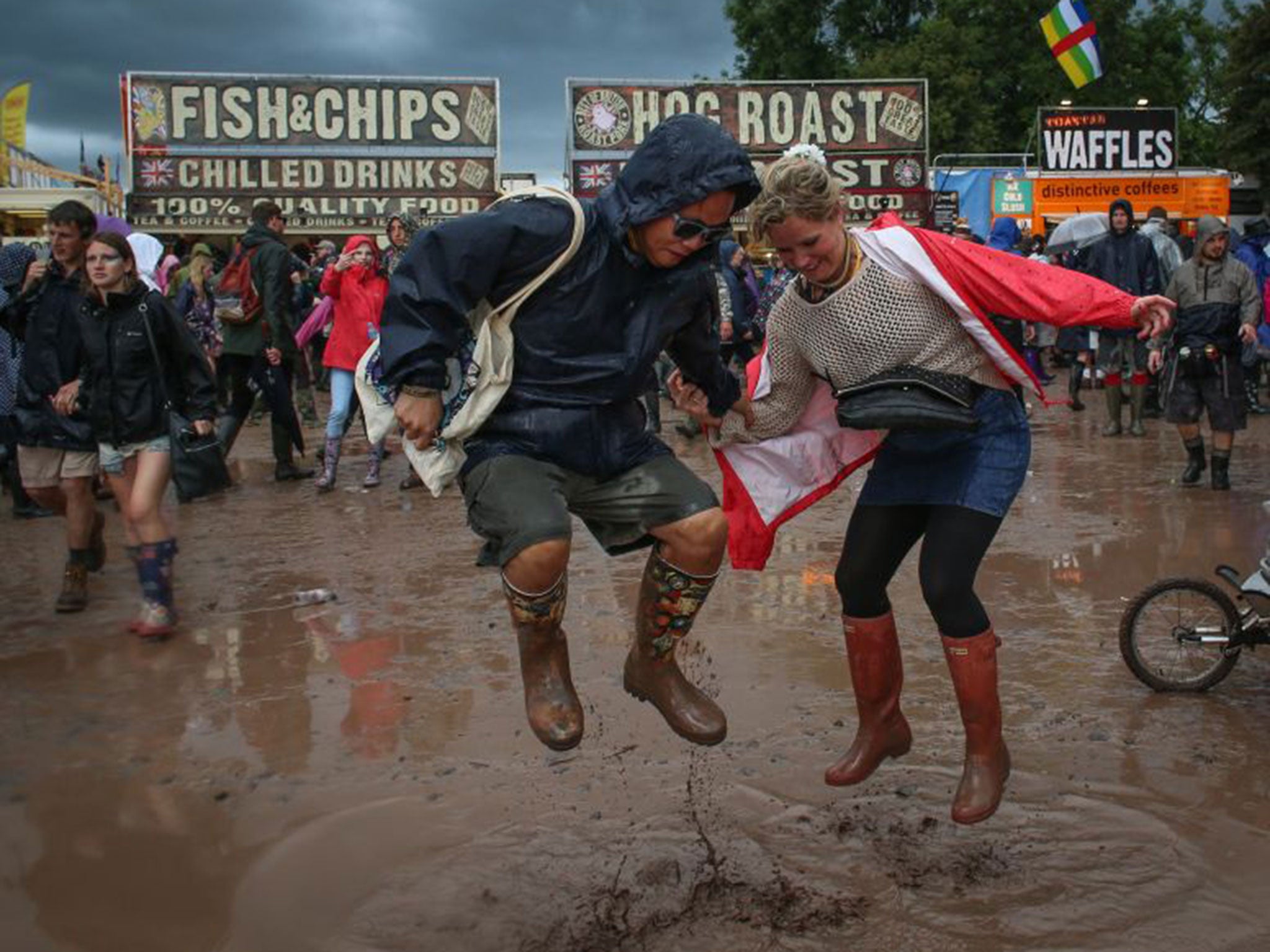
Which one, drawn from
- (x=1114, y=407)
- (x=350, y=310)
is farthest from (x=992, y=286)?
(x=1114, y=407)

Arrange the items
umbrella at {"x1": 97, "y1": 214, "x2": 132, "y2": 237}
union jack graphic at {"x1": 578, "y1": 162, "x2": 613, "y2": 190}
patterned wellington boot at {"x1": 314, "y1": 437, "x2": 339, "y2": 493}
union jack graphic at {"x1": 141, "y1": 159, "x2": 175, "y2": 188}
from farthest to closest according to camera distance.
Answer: union jack graphic at {"x1": 141, "y1": 159, "x2": 175, "y2": 188}
union jack graphic at {"x1": 578, "y1": 162, "x2": 613, "y2": 190}
patterned wellington boot at {"x1": 314, "y1": 437, "x2": 339, "y2": 493}
umbrella at {"x1": 97, "y1": 214, "x2": 132, "y2": 237}

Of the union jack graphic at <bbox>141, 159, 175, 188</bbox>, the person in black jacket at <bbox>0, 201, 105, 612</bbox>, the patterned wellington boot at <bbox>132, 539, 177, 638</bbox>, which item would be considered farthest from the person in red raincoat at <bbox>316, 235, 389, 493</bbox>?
the union jack graphic at <bbox>141, 159, 175, 188</bbox>

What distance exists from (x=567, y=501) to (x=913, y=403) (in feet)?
3.34

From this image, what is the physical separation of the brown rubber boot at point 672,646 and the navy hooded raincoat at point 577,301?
0.36 metres

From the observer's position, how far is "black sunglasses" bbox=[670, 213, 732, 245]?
12.0 feet

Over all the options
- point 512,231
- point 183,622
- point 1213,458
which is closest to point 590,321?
point 512,231

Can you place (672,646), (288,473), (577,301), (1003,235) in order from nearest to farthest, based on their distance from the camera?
(577,301) < (672,646) < (288,473) < (1003,235)

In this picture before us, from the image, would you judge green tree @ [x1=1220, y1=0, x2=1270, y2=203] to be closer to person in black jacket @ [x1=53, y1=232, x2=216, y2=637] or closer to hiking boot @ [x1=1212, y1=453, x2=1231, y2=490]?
hiking boot @ [x1=1212, y1=453, x2=1231, y2=490]

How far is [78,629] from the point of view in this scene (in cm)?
699

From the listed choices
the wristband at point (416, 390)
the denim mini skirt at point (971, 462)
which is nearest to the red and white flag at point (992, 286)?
the denim mini skirt at point (971, 462)

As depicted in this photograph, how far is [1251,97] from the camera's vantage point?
113 ft

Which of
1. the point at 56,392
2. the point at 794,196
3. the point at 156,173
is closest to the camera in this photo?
the point at 794,196

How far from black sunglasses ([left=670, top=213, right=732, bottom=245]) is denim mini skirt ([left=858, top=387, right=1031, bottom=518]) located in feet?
2.76

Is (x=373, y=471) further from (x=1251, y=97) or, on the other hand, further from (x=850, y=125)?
(x=1251, y=97)
